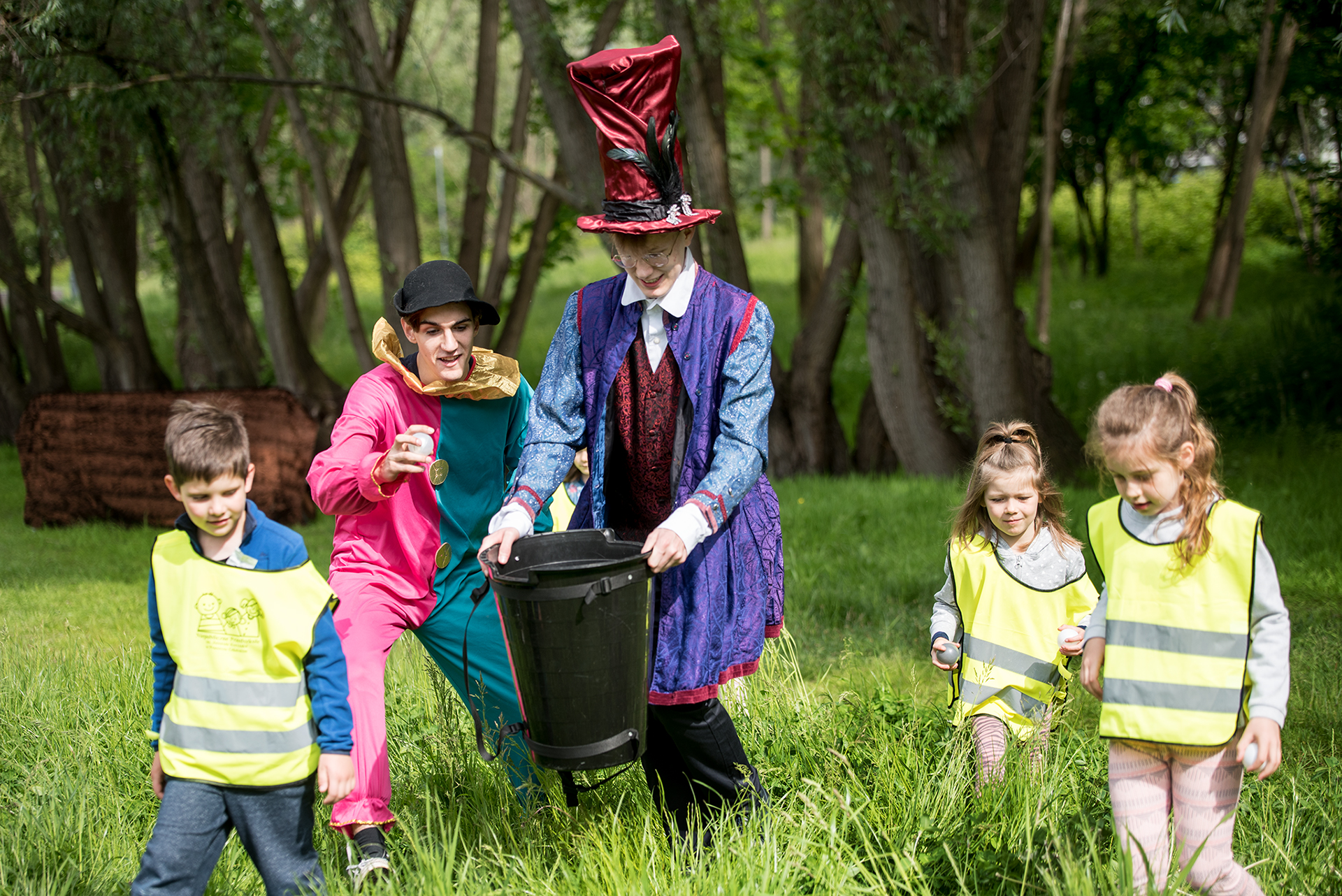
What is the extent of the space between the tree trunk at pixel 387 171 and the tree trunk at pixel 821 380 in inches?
158

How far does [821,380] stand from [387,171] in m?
4.76

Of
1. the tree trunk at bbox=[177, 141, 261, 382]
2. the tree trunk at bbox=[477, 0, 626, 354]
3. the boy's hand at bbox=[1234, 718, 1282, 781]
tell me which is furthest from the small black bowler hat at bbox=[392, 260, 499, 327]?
the tree trunk at bbox=[177, 141, 261, 382]

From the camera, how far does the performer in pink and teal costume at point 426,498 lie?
3311 millimetres

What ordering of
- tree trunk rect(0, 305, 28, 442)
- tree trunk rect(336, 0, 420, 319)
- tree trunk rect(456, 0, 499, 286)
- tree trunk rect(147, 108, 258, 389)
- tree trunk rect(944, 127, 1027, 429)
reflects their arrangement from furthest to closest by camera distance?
tree trunk rect(0, 305, 28, 442)
tree trunk rect(456, 0, 499, 286)
tree trunk rect(147, 108, 258, 389)
tree trunk rect(336, 0, 420, 319)
tree trunk rect(944, 127, 1027, 429)

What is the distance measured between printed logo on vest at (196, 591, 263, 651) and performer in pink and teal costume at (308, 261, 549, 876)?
714mm

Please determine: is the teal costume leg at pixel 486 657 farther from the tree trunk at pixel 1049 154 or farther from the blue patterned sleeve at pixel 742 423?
the tree trunk at pixel 1049 154

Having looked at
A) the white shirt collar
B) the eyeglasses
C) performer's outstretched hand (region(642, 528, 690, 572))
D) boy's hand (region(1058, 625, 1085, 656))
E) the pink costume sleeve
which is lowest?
boy's hand (region(1058, 625, 1085, 656))

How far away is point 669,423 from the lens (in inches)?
124

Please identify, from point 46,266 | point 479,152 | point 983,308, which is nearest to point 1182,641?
point 983,308

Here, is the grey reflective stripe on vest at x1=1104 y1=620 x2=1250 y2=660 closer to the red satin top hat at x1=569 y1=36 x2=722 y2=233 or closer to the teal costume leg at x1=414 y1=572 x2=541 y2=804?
the red satin top hat at x1=569 y1=36 x2=722 y2=233

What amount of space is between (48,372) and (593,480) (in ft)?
46.9

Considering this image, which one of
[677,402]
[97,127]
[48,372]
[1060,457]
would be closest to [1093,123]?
[1060,457]

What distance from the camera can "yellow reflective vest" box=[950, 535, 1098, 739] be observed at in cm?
344

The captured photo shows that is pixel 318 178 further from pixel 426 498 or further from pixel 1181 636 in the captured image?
pixel 1181 636
